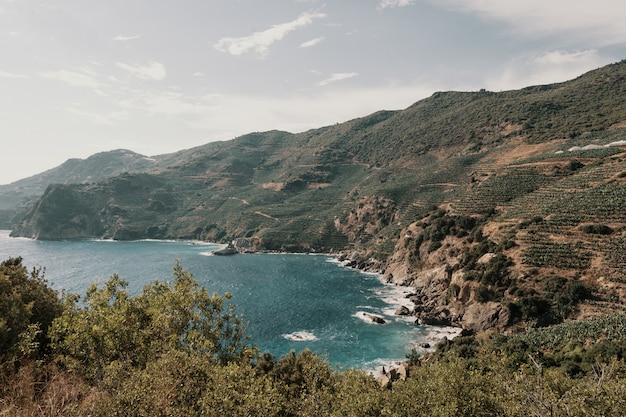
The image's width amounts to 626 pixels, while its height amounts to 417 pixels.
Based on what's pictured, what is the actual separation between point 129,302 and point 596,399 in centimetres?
3057

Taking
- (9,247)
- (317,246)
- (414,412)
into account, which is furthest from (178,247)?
(414,412)

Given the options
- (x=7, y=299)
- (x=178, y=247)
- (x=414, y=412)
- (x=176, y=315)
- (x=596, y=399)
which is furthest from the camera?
(x=178, y=247)

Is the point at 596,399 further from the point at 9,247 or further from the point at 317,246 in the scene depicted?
the point at 9,247

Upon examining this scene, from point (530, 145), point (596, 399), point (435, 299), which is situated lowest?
point (435, 299)

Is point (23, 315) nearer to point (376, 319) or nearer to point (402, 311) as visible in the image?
point (376, 319)

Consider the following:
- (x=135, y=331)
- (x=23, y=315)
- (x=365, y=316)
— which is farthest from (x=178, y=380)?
(x=365, y=316)

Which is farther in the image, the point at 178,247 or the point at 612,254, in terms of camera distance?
the point at 178,247

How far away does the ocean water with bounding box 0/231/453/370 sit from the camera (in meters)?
67.6

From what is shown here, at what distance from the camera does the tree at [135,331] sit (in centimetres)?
2066

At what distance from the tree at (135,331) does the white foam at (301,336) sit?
135 ft

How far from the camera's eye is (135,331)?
22.6 meters

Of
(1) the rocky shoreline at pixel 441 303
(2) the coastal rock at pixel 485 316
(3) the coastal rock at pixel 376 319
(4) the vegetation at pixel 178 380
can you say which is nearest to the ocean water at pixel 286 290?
(3) the coastal rock at pixel 376 319

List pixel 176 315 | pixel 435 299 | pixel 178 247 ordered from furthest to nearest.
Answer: pixel 178 247 → pixel 435 299 → pixel 176 315

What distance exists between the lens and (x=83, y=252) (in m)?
173
